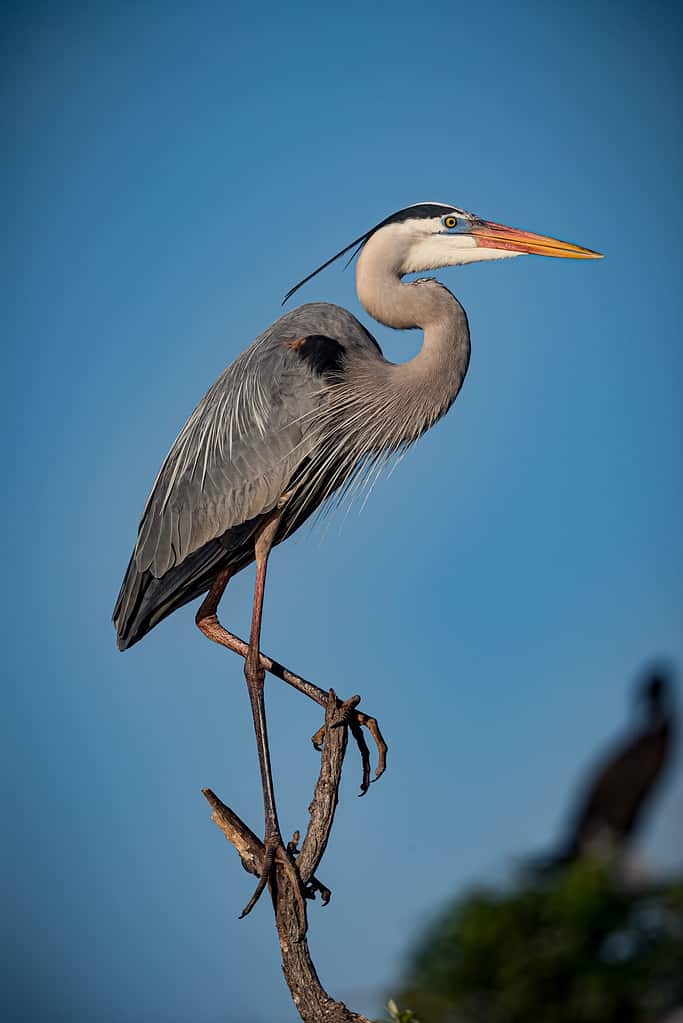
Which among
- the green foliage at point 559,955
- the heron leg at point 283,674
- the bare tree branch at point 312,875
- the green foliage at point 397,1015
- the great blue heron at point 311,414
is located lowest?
the green foliage at point 559,955

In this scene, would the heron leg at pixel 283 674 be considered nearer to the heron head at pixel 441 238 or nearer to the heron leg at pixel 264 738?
the heron leg at pixel 264 738

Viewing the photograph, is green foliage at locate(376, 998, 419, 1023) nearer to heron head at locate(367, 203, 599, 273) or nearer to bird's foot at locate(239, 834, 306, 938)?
bird's foot at locate(239, 834, 306, 938)

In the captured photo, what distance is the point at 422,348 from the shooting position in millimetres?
4672

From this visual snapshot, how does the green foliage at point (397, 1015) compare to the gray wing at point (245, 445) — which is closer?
the green foliage at point (397, 1015)

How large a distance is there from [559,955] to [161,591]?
3452 mm

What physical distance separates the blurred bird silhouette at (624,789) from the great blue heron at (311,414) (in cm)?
298

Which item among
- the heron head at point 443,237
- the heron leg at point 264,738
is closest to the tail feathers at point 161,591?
the heron leg at point 264,738

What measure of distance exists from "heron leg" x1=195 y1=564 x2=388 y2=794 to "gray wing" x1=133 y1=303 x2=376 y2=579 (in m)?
0.24

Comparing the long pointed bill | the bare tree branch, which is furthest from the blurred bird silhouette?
the long pointed bill

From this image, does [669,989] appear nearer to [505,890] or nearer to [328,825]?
[505,890]

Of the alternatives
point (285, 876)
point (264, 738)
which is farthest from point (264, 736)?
point (285, 876)

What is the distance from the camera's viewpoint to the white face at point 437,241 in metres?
4.82

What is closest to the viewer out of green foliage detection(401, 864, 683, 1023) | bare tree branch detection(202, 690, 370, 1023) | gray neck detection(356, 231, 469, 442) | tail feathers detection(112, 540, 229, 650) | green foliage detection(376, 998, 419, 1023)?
green foliage detection(401, 864, 683, 1023)

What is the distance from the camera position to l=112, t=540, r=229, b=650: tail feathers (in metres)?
4.73
